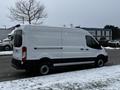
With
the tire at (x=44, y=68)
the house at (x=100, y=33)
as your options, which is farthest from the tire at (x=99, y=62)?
the house at (x=100, y=33)

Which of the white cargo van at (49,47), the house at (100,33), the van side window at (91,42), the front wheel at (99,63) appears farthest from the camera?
the house at (100,33)

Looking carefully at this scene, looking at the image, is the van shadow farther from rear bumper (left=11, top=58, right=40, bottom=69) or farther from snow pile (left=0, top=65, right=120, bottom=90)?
snow pile (left=0, top=65, right=120, bottom=90)

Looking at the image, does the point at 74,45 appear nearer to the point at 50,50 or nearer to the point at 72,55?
the point at 72,55

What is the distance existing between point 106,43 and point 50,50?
3730 centimetres

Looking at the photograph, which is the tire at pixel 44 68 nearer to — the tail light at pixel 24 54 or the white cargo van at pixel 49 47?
the white cargo van at pixel 49 47

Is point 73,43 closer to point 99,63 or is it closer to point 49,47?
point 49,47

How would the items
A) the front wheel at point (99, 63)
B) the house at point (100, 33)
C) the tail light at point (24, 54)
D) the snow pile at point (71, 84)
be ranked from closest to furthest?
the snow pile at point (71, 84) → the tail light at point (24, 54) → the front wheel at point (99, 63) → the house at point (100, 33)

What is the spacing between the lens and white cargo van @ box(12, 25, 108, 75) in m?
11.5

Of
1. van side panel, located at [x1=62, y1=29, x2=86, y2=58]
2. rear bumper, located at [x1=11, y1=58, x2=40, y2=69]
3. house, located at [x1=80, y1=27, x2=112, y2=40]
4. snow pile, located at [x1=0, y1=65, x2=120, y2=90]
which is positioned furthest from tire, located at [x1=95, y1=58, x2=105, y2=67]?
house, located at [x1=80, y1=27, x2=112, y2=40]

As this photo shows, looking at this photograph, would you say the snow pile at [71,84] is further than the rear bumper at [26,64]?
No

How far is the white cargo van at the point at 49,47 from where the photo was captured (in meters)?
11.5

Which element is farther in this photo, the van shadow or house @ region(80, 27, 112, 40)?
house @ region(80, 27, 112, 40)

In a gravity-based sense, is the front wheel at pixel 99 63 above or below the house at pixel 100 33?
below

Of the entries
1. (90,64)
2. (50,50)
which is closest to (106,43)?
(90,64)
